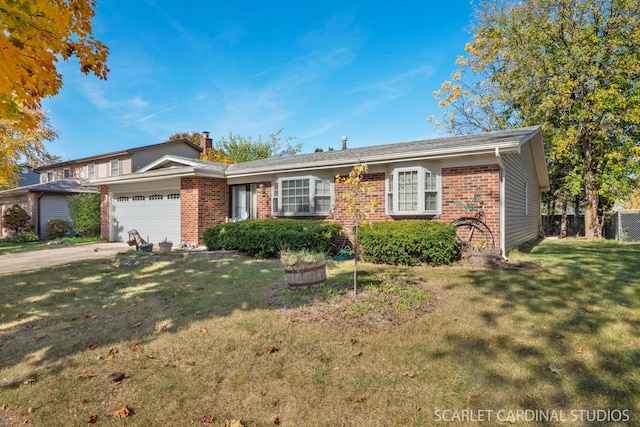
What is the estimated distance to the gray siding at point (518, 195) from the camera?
9.66m

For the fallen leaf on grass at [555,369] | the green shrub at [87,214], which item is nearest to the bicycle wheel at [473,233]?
the fallen leaf on grass at [555,369]

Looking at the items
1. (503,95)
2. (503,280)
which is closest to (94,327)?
(503,280)

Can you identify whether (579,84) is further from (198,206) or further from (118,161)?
(118,161)

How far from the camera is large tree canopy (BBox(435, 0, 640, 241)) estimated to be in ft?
50.4

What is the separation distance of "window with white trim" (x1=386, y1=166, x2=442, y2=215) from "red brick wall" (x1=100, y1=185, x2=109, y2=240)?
48.2 ft

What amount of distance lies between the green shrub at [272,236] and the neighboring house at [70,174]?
10.8m

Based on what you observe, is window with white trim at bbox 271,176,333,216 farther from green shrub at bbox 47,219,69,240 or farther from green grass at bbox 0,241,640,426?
green shrub at bbox 47,219,69,240

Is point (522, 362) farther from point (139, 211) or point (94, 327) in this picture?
point (139, 211)

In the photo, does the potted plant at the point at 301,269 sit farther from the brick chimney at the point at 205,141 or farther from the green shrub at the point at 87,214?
→ the brick chimney at the point at 205,141

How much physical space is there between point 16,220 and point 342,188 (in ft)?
69.9

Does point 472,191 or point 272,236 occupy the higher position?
point 472,191

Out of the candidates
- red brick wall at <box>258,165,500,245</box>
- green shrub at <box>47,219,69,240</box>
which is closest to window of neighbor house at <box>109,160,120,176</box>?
green shrub at <box>47,219,69,240</box>

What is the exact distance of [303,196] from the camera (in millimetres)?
11977

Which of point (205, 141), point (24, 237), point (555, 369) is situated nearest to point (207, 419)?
point (555, 369)
